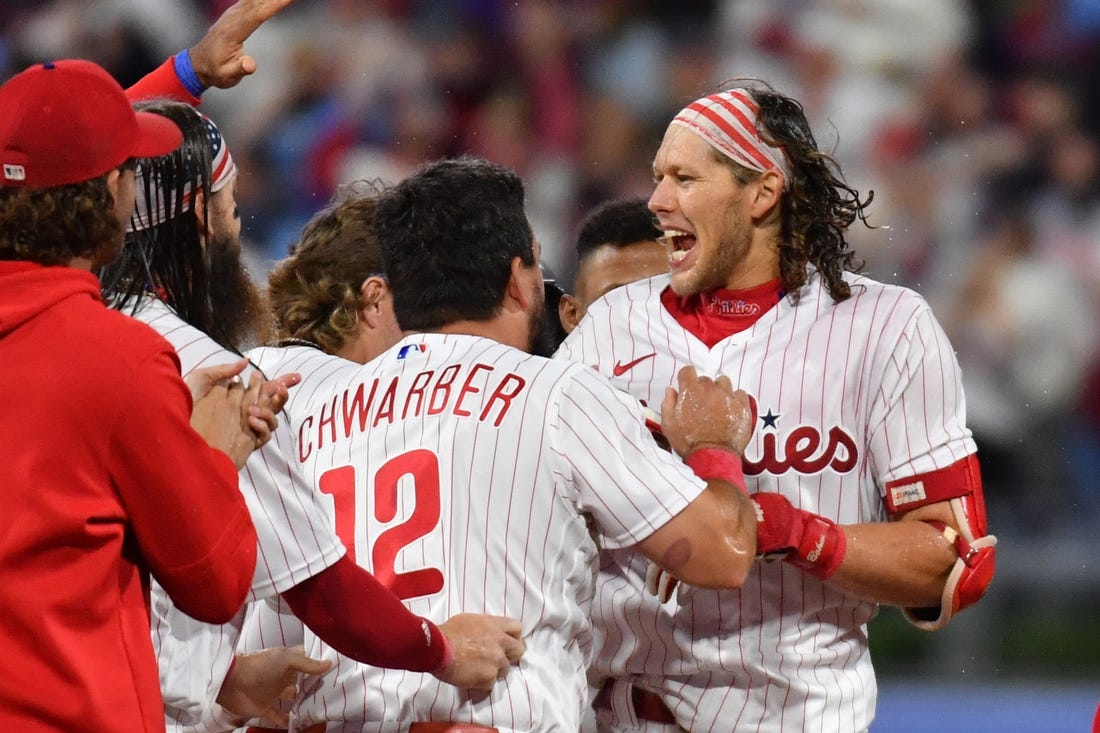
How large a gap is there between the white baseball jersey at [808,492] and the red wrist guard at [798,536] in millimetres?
181

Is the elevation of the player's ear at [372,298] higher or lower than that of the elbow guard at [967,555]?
higher

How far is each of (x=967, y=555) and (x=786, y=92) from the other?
229 inches

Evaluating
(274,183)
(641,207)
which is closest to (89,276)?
(641,207)

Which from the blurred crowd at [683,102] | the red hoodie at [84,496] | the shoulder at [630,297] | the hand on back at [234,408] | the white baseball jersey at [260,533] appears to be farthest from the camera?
the blurred crowd at [683,102]

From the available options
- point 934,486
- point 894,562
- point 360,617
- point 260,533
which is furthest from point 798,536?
point 260,533

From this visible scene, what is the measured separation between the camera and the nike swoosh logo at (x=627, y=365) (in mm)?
3291

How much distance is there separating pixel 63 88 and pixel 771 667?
6.08 feet

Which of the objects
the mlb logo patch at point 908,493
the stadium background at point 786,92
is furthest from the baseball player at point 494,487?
the stadium background at point 786,92

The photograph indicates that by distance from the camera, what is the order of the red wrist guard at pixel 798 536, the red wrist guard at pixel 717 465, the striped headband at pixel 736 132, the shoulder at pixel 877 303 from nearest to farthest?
the red wrist guard at pixel 717 465 → the red wrist guard at pixel 798 536 → the shoulder at pixel 877 303 → the striped headband at pixel 736 132

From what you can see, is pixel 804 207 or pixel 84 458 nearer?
pixel 84 458

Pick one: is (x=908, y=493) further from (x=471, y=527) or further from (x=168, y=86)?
(x=168, y=86)

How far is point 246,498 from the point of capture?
8.03ft

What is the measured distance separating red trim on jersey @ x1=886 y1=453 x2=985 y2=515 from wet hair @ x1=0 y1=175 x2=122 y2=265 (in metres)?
1.73

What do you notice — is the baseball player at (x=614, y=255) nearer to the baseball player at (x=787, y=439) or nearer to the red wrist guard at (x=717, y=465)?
the baseball player at (x=787, y=439)
